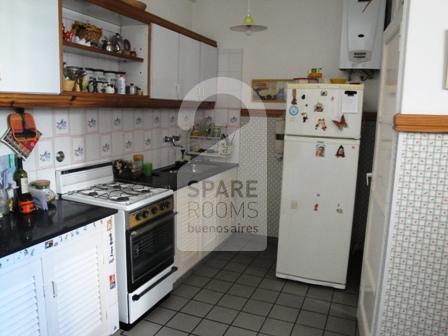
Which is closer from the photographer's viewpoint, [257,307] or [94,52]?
[94,52]

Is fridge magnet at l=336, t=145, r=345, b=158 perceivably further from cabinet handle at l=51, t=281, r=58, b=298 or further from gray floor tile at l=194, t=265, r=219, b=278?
cabinet handle at l=51, t=281, r=58, b=298

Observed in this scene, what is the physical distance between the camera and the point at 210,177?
3.29 meters

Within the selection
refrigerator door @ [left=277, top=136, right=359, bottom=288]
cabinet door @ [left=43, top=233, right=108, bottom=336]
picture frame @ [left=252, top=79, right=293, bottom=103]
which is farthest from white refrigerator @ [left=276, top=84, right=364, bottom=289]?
cabinet door @ [left=43, top=233, right=108, bottom=336]

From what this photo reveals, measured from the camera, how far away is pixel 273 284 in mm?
3039

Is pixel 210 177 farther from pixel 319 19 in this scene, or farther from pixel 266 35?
pixel 319 19

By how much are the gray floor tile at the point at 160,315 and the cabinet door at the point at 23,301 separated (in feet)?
2.76

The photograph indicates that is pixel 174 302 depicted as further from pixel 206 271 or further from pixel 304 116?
pixel 304 116

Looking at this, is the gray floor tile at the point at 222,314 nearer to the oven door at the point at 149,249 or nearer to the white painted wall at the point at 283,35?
the oven door at the point at 149,249

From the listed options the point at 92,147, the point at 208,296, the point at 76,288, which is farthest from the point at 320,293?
the point at 92,147

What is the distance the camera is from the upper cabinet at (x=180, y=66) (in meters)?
2.82

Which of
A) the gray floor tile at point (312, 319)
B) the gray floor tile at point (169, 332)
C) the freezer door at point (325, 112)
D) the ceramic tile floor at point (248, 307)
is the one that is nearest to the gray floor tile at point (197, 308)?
the ceramic tile floor at point (248, 307)

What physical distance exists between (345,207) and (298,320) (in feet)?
3.10

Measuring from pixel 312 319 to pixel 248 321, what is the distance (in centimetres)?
47

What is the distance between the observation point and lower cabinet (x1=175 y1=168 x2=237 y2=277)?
2.91 metres
